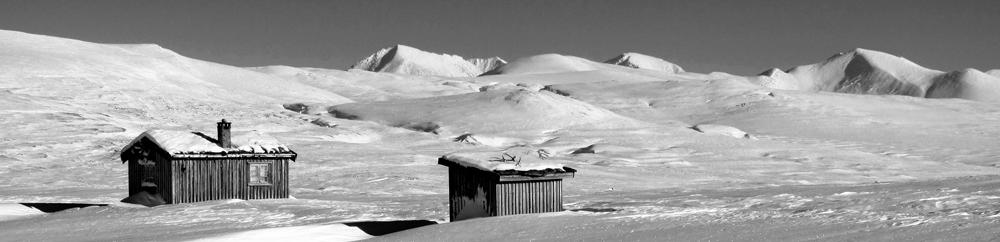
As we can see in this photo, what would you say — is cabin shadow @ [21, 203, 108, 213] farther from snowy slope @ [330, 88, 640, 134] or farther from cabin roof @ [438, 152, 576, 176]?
snowy slope @ [330, 88, 640, 134]

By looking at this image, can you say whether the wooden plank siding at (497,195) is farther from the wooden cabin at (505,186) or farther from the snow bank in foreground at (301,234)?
the snow bank in foreground at (301,234)

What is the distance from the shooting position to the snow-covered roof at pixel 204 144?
36.7 meters

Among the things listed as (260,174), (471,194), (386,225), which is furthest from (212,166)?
(471,194)

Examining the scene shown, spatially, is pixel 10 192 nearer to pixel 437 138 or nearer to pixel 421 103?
pixel 437 138

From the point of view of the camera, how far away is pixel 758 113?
121 m

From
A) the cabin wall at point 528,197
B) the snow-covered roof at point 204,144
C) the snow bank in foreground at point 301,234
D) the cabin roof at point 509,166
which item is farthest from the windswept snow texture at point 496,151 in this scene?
the snow-covered roof at point 204,144

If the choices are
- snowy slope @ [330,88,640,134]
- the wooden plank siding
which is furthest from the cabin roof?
snowy slope @ [330,88,640,134]

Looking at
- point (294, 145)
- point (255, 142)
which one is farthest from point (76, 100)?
point (255, 142)

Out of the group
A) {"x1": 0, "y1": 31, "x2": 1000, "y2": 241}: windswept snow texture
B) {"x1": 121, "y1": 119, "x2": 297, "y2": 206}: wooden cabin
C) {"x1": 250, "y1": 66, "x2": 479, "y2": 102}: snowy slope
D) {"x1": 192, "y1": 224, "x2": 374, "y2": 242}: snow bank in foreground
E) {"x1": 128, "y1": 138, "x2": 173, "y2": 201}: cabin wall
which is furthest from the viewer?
{"x1": 250, "y1": 66, "x2": 479, "y2": 102}: snowy slope

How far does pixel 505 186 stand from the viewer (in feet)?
86.2

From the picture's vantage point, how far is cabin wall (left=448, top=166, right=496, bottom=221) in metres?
26.4

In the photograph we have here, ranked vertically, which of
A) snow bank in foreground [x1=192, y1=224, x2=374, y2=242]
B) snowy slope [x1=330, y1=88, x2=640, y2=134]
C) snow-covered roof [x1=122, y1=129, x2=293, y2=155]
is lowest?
snow bank in foreground [x1=192, y1=224, x2=374, y2=242]

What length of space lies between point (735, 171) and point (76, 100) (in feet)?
181

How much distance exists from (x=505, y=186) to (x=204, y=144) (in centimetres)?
1433
